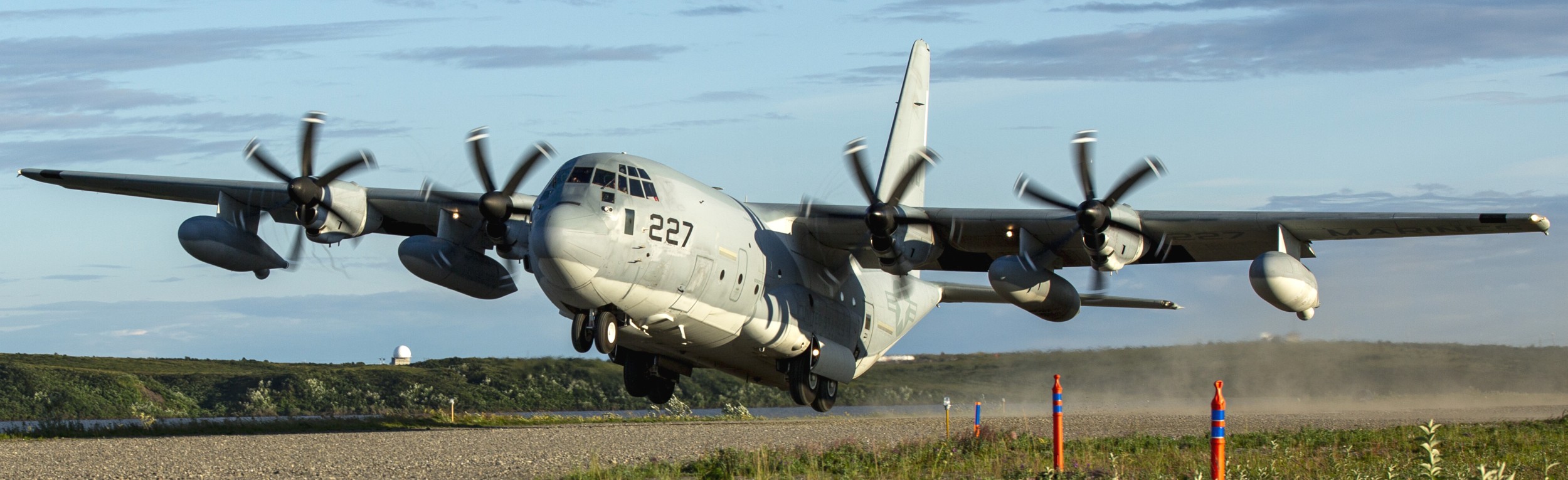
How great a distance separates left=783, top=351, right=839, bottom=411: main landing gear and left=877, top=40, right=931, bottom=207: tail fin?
13.6ft

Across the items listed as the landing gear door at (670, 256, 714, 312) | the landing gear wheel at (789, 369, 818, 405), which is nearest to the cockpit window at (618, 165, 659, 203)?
the landing gear door at (670, 256, 714, 312)

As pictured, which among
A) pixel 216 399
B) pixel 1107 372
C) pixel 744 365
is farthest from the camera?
pixel 216 399

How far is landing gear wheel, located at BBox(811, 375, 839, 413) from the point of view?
22297mm

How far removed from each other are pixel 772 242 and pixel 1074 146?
5.11 metres

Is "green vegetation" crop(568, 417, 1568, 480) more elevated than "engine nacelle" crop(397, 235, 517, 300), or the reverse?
"engine nacelle" crop(397, 235, 517, 300)

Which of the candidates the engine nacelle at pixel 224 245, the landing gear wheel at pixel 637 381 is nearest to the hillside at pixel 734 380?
the landing gear wheel at pixel 637 381

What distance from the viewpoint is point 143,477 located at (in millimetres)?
14297

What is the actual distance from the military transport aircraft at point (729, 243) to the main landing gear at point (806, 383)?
0.12ft

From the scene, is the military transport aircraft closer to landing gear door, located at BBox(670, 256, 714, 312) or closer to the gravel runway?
landing gear door, located at BBox(670, 256, 714, 312)

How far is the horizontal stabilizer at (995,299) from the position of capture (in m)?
26.5

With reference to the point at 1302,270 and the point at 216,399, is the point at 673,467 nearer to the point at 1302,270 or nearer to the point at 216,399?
the point at 1302,270

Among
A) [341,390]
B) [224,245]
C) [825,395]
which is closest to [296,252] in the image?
[224,245]

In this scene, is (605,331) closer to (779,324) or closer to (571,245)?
(571,245)

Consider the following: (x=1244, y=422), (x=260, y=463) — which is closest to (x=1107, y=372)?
(x=1244, y=422)
